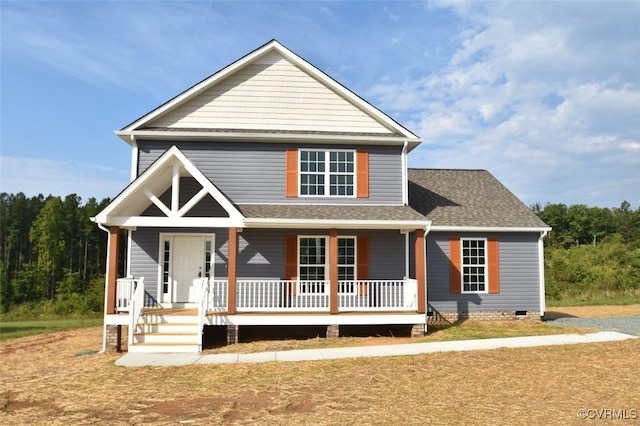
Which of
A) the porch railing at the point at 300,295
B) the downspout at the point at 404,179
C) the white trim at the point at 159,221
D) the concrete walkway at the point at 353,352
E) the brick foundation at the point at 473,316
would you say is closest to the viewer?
the concrete walkway at the point at 353,352

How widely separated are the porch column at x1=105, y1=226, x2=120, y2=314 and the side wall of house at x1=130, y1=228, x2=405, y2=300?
1637 mm

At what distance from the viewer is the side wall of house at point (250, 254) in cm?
1452

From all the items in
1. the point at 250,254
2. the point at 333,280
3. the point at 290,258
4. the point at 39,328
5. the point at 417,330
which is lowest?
the point at 39,328

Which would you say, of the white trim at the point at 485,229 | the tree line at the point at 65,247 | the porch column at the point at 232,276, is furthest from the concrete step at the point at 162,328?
the tree line at the point at 65,247

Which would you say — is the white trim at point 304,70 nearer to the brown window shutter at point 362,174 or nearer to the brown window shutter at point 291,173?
the brown window shutter at point 362,174

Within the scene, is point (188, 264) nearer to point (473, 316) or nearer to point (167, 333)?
point (167, 333)

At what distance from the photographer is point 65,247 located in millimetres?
52938

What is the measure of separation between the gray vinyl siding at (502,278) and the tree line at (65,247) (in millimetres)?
25431

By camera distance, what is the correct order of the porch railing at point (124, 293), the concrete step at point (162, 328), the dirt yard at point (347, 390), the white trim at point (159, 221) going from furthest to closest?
1. the porch railing at point (124, 293)
2. the white trim at point (159, 221)
3. the concrete step at point (162, 328)
4. the dirt yard at point (347, 390)

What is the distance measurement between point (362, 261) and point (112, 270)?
7.42 meters

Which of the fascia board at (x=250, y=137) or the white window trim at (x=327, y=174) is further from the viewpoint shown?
the white window trim at (x=327, y=174)

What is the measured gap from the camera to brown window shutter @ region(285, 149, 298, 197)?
1511 cm

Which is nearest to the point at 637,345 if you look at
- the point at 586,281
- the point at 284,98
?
the point at 284,98

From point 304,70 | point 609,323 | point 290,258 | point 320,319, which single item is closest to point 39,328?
point 290,258
